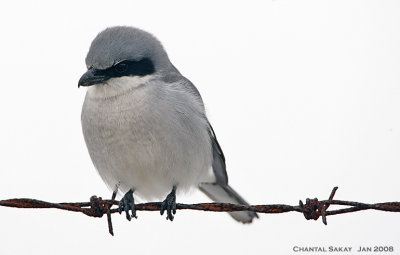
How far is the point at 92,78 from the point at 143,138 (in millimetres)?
605

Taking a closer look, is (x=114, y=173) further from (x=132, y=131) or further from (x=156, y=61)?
(x=156, y=61)

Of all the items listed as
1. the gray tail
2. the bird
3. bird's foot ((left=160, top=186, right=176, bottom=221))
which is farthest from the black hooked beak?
the gray tail

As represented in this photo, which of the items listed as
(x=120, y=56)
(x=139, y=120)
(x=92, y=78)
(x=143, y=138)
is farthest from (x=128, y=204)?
(x=120, y=56)

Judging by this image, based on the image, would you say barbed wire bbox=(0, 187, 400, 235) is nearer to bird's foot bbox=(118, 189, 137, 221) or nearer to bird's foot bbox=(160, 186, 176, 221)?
bird's foot bbox=(118, 189, 137, 221)

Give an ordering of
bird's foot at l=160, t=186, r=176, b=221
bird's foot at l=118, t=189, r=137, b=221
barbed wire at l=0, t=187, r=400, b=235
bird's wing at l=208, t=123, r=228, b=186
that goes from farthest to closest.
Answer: bird's wing at l=208, t=123, r=228, b=186
bird's foot at l=160, t=186, r=176, b=221
bird's foot at l=118, t=189, r=137, b=221
barbed wire at l=0, t=187, r=400, b=235

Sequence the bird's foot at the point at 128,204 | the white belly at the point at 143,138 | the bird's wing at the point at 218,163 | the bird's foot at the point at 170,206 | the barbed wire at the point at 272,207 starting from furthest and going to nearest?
the bird's wing at the point at 218,163 < the bird's foot at the point at 170,206 < the bird's foot at the point at 128,204 < the white belly at the point at 143,138 < the barbed wire at the point at 272,207

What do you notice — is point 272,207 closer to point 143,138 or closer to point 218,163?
point 143,138

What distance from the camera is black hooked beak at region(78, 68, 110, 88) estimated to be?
13.6 ft

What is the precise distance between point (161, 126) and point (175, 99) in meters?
0.33

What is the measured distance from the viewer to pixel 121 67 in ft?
14.2

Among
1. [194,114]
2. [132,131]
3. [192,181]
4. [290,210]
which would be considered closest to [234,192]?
[192,181]

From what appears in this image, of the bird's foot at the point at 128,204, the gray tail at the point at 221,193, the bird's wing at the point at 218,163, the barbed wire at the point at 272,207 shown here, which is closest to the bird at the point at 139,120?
the bird's foot at the point at 128,204

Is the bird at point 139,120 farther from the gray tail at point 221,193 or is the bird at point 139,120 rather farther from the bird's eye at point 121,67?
the gray tail at point 221,193

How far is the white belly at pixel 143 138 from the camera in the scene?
414 cm
